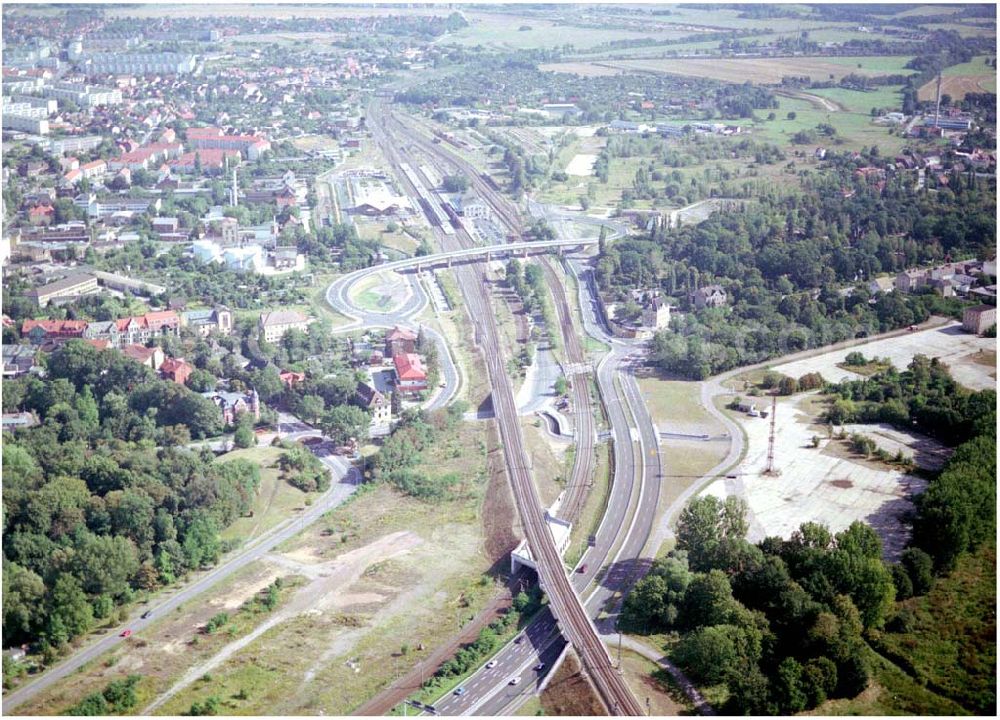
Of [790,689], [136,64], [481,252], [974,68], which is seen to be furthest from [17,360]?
[974,68]

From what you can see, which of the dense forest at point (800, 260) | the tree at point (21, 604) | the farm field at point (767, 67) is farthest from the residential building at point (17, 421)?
the farm field at point (767, 67)

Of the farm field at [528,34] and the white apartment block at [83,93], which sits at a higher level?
the farm field at [528,34]

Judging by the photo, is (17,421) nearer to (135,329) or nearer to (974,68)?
(135,329)

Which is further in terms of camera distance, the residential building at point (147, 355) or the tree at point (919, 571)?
the residential building at point (147, 355)

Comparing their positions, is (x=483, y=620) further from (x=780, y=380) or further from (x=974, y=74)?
(x=974, y=74)

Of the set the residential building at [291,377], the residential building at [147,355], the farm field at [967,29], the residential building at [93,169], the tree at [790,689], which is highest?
the farm field at [967,29]

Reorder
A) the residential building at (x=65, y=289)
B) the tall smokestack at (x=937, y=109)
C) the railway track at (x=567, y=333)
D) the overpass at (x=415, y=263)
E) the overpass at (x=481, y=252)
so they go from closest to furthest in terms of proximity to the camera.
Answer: the railway track at (x=567, y=333) → the residential building at (x=65, y=289) → the overpass at (x=415, y=263) → the overpass at (x=481, y=252) → the tall smokestack at (x=937, y=109)

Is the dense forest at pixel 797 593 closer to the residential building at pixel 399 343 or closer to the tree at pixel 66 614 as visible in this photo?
the tree at pixel 66 614

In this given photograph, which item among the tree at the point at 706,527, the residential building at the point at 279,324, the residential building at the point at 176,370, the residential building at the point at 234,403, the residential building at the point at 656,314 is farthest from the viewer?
the residential building at the point at 656,314
